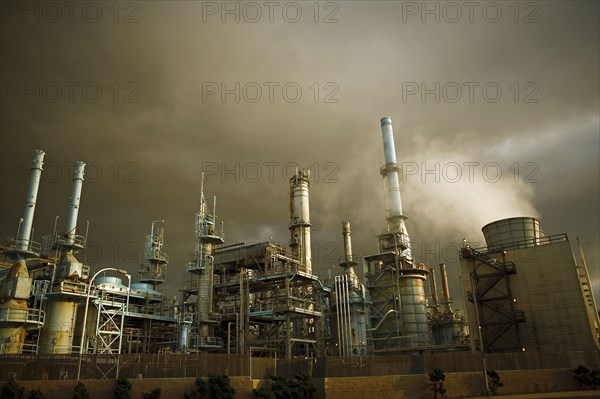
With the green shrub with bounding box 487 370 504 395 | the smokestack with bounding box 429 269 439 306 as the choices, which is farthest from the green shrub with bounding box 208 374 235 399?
the smokestack with bounding box 429 269 439 306

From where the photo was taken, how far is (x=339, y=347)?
5666cm

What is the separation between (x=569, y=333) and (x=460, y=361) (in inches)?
792

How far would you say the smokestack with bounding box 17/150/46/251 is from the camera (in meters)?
46.5

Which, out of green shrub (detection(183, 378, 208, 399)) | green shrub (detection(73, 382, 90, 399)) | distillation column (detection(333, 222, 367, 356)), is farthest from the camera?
distillation column (detection(333, 222, 367, 356))

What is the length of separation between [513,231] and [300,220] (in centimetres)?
2665

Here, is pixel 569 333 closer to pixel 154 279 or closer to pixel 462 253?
pixel 462 253

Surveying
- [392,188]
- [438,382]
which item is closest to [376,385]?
[438,382]

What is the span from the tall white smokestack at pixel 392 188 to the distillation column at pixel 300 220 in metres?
17.1

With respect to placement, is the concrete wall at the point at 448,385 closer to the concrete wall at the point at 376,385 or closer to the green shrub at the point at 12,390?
the concrete wall at the point at 376,385

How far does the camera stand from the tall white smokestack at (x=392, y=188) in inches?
2803

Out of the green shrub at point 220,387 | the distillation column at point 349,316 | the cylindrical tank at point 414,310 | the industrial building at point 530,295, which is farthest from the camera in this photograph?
the cylindrical tank at point 414,310

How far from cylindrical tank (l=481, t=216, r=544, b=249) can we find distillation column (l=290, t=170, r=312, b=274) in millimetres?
22961

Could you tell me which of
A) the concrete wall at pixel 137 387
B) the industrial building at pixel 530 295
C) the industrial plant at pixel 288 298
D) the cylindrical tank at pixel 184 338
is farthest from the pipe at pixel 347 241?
the concrete wall at pixel 137 387

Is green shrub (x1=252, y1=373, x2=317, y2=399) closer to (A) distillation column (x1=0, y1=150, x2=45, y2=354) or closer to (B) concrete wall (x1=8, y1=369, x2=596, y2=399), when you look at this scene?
(B) concrete wall (x1=8, y1=369, x2=596, y2=399)
